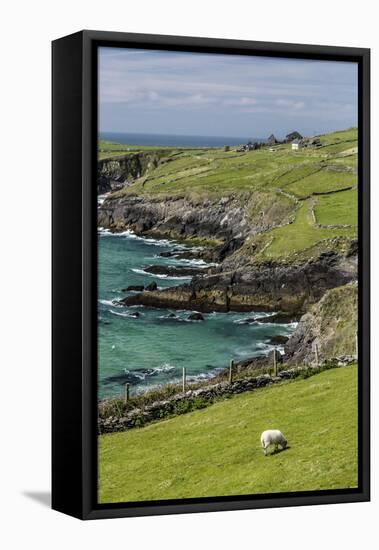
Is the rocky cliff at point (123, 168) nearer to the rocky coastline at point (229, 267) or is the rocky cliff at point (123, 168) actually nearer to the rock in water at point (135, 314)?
the rocky coastline at point (229, 267)

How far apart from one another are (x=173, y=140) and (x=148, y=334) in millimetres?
2364

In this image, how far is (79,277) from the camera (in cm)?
2002

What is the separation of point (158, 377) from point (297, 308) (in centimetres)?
208

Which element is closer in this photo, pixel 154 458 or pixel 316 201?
pixel 154 458

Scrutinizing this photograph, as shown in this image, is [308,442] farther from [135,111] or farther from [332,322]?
[135,111]

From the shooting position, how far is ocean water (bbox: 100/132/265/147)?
2019 cm

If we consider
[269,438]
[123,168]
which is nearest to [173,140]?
[123,168]

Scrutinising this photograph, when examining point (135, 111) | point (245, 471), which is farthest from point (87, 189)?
point (245, 471)

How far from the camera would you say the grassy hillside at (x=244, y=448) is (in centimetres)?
2027

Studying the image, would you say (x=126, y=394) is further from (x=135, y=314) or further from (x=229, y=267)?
(x=229, y=267)

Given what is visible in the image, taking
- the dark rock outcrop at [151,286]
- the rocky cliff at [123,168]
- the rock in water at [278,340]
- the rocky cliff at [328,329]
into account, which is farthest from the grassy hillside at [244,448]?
the rocky cliff at [123,168]

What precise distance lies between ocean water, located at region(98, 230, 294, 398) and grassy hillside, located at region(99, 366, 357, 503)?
0.56 meters

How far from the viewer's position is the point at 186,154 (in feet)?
68.1

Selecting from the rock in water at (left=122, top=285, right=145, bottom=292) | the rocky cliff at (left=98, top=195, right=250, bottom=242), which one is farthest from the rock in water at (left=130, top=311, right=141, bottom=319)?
the rocky cliff at (left=98, top=195, right=250, bottom=242)
